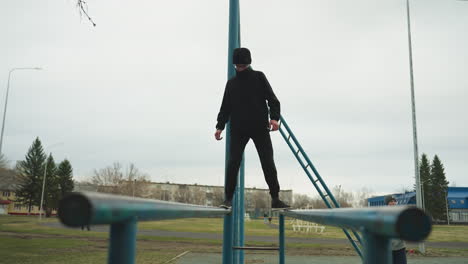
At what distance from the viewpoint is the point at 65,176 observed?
70.9 m

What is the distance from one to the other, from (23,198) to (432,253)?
230 feet

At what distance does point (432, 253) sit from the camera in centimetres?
1523

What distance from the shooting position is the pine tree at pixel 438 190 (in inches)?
2371

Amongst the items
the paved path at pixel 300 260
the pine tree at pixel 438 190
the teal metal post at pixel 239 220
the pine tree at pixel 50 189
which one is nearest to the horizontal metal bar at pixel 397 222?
the teal metal post at pixel 239 220

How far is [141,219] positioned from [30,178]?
76957 millimetres

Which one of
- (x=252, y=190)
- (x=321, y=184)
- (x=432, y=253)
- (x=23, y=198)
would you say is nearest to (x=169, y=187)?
(x=252, y=190)

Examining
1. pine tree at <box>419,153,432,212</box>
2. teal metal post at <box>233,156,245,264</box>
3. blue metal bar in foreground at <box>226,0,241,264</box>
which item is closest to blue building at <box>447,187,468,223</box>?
pine tree at <box>419,153,432,212</box>

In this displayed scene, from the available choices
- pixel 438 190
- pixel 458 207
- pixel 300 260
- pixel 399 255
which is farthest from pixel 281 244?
pixel 458 207

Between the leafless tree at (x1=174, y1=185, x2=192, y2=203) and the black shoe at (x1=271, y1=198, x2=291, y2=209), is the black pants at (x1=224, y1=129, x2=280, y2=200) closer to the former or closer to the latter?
→ the black shoe at (x1=271, y1=198, x2=291, y2=209)

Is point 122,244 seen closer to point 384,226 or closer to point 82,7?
point 384,226

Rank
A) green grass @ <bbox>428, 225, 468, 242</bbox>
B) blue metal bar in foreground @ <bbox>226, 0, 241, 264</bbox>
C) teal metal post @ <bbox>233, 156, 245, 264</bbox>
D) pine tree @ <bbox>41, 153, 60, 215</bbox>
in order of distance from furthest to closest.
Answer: pine tree @ <bbox>41, 153, 60, 215</bbox> → green grass @ <bbox>428, 225, 468, 242</bbox> → teal metal post @ <bbox>233, 156, 245, 264</bbox> → blue metal bar in foreground @ <bbox>226, 0, 241, 264</bbox>

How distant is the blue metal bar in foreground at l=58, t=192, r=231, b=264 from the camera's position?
75 cm

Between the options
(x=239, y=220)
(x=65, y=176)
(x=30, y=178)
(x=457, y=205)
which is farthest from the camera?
(x=65, y=176)

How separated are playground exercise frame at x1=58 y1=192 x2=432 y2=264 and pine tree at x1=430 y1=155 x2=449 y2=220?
64.4 metres
